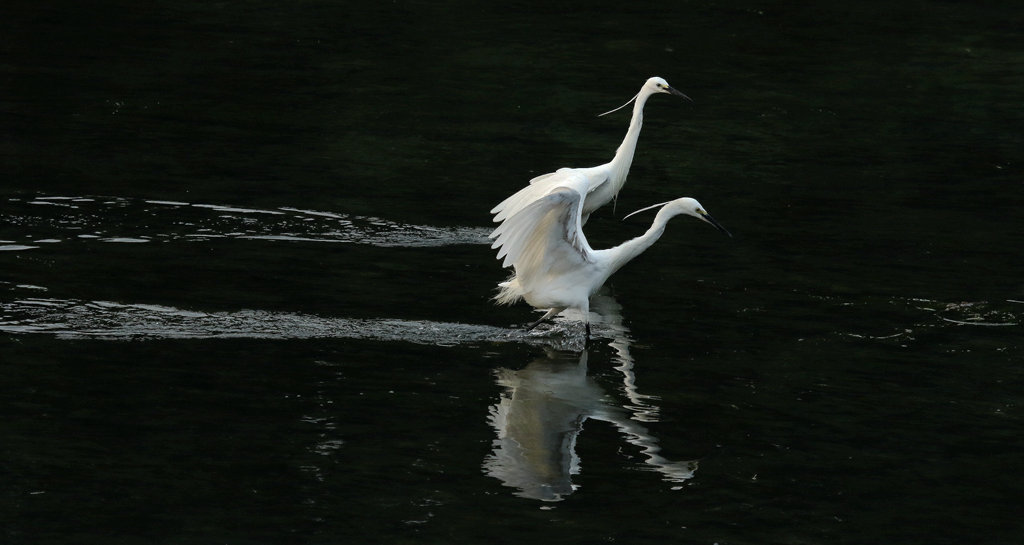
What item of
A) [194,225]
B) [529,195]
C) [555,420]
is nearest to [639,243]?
[529,195]

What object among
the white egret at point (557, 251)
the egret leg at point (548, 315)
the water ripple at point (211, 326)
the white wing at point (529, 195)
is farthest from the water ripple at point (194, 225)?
the white wing at point (529, 195)

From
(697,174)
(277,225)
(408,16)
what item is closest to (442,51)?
(408,16)

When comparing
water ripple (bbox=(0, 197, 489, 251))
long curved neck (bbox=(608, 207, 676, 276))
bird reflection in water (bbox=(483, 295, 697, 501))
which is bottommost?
bird reflection in water (bbox=(483, 295, 697, 501))

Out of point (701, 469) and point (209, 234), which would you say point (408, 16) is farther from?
point (701, 469)

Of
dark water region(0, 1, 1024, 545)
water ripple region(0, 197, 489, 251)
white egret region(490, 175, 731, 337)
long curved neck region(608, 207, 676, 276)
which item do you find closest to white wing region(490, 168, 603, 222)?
white egret region(490, 175, 731, 337)

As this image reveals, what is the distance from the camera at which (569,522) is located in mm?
7500

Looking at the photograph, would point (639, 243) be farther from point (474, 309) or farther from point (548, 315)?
point (474, 309)

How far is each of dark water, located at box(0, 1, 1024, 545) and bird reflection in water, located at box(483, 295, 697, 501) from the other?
0.03 metres

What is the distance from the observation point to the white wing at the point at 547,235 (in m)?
9.70

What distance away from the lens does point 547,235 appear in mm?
10289

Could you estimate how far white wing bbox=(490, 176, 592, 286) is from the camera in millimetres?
9703

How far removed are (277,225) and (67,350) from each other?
3.89 m

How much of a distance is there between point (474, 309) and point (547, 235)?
1310 mm

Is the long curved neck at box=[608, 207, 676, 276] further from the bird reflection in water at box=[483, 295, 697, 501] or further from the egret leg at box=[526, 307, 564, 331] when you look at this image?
the bird reflection in water at box=[483, 295, 697, 501]
